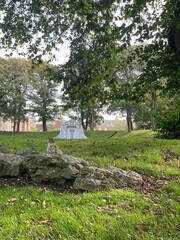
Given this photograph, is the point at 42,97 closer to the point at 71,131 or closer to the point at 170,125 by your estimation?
the point at 71,131

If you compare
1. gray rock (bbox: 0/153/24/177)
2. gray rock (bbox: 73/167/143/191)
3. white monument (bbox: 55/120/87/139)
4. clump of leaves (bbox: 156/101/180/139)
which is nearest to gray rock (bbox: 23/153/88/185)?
gray rock (bbox: 0/153/24/177)

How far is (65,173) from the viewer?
12.3 ft

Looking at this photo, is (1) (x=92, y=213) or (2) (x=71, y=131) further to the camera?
(2) (x=71, y=131)

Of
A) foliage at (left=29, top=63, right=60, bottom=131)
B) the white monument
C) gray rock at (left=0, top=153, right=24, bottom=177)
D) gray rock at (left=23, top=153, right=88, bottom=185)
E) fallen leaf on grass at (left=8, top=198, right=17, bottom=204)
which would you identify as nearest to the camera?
fallen leaf on grass at (left=8, top=198, right=17, bottom=204)

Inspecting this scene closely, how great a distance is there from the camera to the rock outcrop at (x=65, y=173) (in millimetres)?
3516

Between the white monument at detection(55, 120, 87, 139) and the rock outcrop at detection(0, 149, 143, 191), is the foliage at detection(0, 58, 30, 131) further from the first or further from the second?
the rock outcrop at detection(0, 149, 143, 191)

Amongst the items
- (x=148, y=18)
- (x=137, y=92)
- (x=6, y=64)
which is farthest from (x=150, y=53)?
(x=6, y=64)

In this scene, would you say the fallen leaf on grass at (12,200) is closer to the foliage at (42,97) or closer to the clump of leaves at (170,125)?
the clump of leaves at (170,125)

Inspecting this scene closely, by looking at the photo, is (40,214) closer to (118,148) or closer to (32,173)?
(32,173)

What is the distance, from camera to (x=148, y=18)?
5469 mm

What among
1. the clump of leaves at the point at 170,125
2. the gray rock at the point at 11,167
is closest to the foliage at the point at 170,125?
the clump of leaves at the point at 170,125

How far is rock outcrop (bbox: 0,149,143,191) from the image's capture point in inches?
138

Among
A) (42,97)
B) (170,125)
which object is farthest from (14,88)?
(170,125)

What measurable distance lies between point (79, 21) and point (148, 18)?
5.93 feet
